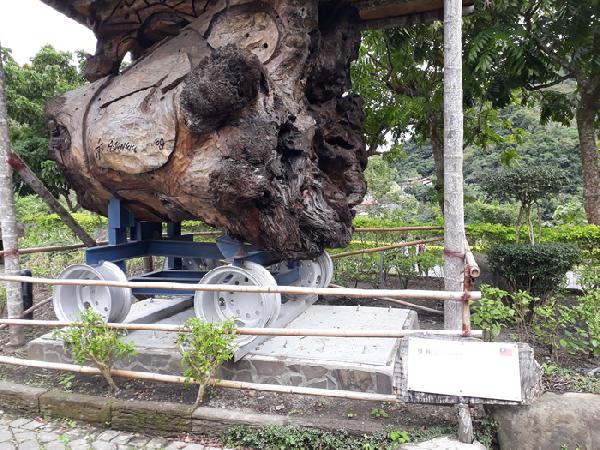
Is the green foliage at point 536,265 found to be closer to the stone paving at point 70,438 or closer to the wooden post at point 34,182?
the stone paving at point 70,438

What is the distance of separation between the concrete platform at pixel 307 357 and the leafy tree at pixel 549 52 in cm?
341

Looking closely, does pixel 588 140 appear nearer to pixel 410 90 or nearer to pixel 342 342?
pixel 410 90

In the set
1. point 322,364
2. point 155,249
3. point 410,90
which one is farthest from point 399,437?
point 410,90

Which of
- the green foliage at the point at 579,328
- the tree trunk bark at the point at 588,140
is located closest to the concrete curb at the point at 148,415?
the green foliage at the point at 579,328

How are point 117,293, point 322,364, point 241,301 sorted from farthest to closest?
point 241,301
point 117,293
point 322,364

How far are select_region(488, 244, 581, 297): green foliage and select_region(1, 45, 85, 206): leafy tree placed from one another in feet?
31.3

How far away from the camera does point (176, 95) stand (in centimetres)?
384

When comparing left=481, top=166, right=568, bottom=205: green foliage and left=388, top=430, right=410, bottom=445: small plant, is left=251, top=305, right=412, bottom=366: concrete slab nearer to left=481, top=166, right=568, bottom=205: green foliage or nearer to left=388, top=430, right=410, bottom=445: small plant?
left=388, top=430, right=410, bottom=445: small plant

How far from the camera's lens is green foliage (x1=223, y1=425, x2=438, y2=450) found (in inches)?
118

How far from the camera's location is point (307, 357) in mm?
3984

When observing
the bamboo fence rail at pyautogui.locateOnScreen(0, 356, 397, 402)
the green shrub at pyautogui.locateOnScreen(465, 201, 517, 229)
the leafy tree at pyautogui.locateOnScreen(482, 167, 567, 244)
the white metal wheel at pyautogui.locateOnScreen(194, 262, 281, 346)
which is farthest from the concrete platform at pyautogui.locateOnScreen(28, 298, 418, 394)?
the green shrub at pyautogui.locateOnScreen(465, 201, 517, 229)

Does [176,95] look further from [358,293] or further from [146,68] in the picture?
[358,293]

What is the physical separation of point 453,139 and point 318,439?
2.35 meters

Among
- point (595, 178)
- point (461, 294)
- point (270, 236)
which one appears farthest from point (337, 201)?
point (595, 178)
